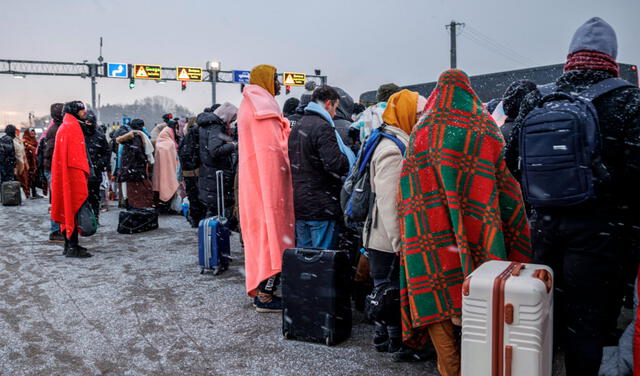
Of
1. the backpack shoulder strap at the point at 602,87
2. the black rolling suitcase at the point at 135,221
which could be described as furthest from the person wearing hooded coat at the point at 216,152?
the backpack shoulder strap at the point at 602,87

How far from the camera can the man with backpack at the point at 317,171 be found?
483cm

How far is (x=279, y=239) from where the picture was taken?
206 inches

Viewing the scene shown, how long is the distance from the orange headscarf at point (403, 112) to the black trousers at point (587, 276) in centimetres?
132

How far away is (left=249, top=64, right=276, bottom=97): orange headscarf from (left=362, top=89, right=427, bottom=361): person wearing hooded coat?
175cm

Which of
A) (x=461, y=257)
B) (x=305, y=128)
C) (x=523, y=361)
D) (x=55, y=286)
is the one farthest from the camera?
(x=55, y=286)

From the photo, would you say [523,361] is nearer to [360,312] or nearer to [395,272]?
[395,272]

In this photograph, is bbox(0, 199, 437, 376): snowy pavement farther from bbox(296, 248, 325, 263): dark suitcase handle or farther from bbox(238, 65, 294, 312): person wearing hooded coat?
→ bbox(296, 248, 325, 263): dark suitcase handle

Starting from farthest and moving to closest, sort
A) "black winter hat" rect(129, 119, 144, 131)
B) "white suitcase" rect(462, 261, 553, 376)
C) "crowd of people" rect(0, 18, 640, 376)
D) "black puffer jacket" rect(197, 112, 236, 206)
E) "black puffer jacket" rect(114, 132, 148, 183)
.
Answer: "black winter hat" rect(129, 119, 144, 131) → "black puffer jacket" rect(114, 132, 148, 183) → "black puffer jacket" rect(197, 112, 236, 206) → "crowd of people" rect(0, 18, 640, 376) → "white suitcase" rect(462, 261, 553, 376)

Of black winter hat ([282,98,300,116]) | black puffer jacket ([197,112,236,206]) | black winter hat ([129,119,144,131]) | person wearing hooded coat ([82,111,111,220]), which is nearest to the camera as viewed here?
black winter hat ([282,98,300,116])

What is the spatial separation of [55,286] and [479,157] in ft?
16.5

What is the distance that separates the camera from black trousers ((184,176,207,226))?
9.58 meters

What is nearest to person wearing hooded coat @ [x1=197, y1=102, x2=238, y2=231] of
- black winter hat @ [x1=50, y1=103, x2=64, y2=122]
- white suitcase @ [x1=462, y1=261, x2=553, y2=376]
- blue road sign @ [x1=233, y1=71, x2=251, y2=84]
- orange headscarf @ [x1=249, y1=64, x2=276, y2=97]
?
orange headscarf @ [x1=249, y1=64, x2=276, y2=97]

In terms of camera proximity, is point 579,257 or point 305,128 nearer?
point 579,257

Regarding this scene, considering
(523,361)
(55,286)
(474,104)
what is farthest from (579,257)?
(55,286)
